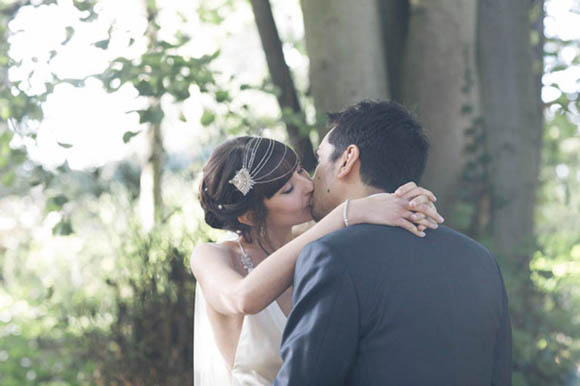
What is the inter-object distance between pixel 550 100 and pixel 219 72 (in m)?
3.02

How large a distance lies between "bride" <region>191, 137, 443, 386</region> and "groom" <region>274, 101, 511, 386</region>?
20.4 inches

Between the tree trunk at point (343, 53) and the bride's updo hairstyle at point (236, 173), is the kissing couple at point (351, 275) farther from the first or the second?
the tree trunk at point (343, 53)

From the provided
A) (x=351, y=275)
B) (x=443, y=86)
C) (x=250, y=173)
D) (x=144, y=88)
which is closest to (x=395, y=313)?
(x=351, y=275)

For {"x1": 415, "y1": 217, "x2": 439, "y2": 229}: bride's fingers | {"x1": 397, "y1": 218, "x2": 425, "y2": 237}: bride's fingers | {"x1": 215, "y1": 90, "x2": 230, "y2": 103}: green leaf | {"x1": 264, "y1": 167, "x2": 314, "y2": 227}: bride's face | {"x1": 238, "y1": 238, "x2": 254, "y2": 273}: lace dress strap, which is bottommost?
{"x1": 215, "y1": 90, "x2": 230, "y2": 103}: green leaf

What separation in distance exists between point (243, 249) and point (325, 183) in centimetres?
65

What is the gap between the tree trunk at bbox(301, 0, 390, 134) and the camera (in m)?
4.61

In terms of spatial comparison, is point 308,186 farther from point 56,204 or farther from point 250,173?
point 56,204

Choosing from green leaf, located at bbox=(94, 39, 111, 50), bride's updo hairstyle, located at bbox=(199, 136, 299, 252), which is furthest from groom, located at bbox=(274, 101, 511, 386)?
green leaf, located at bbox=(94, 39, 111, 50)

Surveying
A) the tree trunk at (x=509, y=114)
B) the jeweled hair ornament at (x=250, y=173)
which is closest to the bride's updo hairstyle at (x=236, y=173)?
the jeweled hair ornament at (x=250, y=173)

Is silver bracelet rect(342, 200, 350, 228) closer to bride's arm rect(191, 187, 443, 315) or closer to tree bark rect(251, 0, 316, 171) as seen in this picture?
bride's arm rect(191, 187, 443, 315)

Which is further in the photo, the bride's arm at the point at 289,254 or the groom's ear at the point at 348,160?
the groom's ear at the point at 348,160

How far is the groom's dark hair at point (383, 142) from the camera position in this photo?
246 cm

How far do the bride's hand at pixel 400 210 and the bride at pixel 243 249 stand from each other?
50cm

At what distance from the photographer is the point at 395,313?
2045mm
